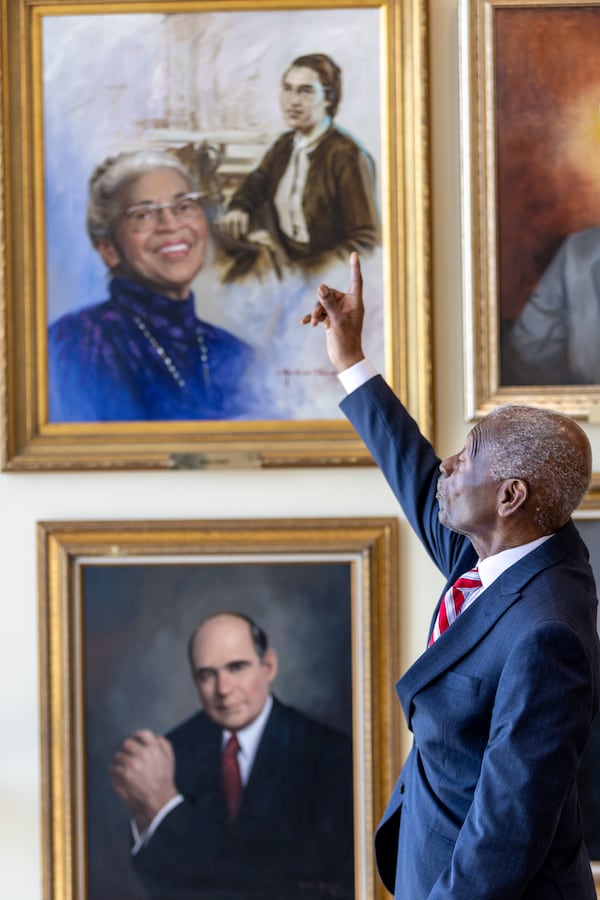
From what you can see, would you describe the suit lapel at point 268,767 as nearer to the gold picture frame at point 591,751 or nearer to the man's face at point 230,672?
the man's face at point 230,672

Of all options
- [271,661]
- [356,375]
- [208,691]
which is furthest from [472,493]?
[208,691]

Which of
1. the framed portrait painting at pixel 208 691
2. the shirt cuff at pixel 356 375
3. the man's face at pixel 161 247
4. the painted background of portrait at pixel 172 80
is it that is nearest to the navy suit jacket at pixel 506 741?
the shirt cuff at pixel 356 375

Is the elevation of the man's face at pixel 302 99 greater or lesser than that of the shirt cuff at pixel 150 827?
greater

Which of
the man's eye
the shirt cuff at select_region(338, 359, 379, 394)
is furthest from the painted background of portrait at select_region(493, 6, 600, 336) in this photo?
the man's eye

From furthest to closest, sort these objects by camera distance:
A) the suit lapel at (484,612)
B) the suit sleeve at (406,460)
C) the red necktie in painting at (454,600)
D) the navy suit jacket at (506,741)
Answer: the suit sleeve at (406,460)
the red necktie in painting at (454,600)
the suit lapel at (484,612)
the navy suit jacket at (506,741)

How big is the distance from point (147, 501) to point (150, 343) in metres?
0.46

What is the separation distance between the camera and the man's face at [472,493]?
5.76 ft

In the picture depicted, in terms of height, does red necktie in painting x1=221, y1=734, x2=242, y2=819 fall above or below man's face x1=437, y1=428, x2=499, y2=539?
below

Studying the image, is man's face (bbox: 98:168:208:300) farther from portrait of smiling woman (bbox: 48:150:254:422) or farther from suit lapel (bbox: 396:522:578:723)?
suit lapel (bbox: 396:522:578:723)

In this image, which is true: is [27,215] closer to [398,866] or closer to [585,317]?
[585,317]

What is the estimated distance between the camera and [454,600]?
76.0 inches

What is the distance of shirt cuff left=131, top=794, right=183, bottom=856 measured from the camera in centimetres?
288

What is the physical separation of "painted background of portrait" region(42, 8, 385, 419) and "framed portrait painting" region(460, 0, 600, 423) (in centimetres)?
31

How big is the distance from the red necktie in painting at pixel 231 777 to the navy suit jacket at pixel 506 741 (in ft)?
3.09
